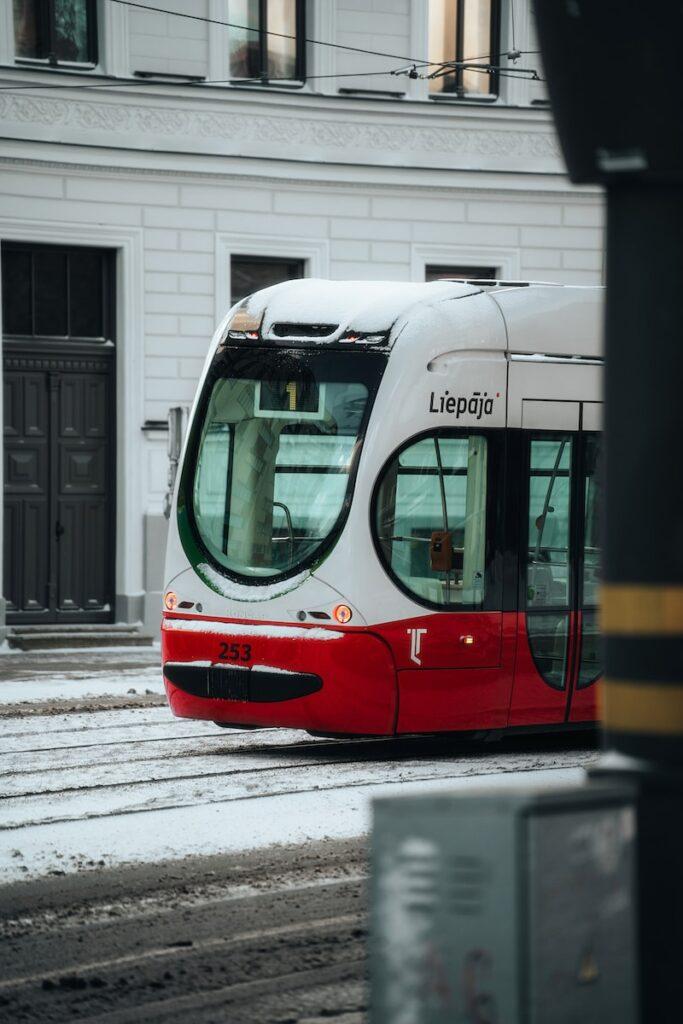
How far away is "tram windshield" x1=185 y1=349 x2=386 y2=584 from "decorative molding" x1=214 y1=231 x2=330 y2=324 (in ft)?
27.9

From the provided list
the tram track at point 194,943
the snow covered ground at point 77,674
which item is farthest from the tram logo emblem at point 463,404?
the snow covered ground at point 77,674

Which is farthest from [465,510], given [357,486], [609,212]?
[609,212]

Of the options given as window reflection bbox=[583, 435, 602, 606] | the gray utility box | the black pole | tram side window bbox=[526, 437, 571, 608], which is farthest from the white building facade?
the gray utility box

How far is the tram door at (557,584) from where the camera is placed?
35.3 ft

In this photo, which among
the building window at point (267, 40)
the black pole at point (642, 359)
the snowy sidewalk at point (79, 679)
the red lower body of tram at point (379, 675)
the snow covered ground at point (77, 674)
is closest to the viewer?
the black pole at point (642, 359)

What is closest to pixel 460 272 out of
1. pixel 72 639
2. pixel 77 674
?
pixel 72 639

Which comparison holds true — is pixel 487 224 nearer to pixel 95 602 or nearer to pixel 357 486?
pixel 95 602

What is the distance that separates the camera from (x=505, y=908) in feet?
9.97

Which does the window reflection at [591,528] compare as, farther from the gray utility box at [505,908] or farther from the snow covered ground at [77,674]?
the gray utility box at [505,908]

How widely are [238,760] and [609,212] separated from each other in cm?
756

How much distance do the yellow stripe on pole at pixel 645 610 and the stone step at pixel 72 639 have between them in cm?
1492

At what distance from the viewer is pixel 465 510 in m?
10.6

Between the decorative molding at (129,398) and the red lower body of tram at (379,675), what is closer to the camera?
the red lower body of tram at (379,675)

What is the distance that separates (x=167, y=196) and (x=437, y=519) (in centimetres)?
972
